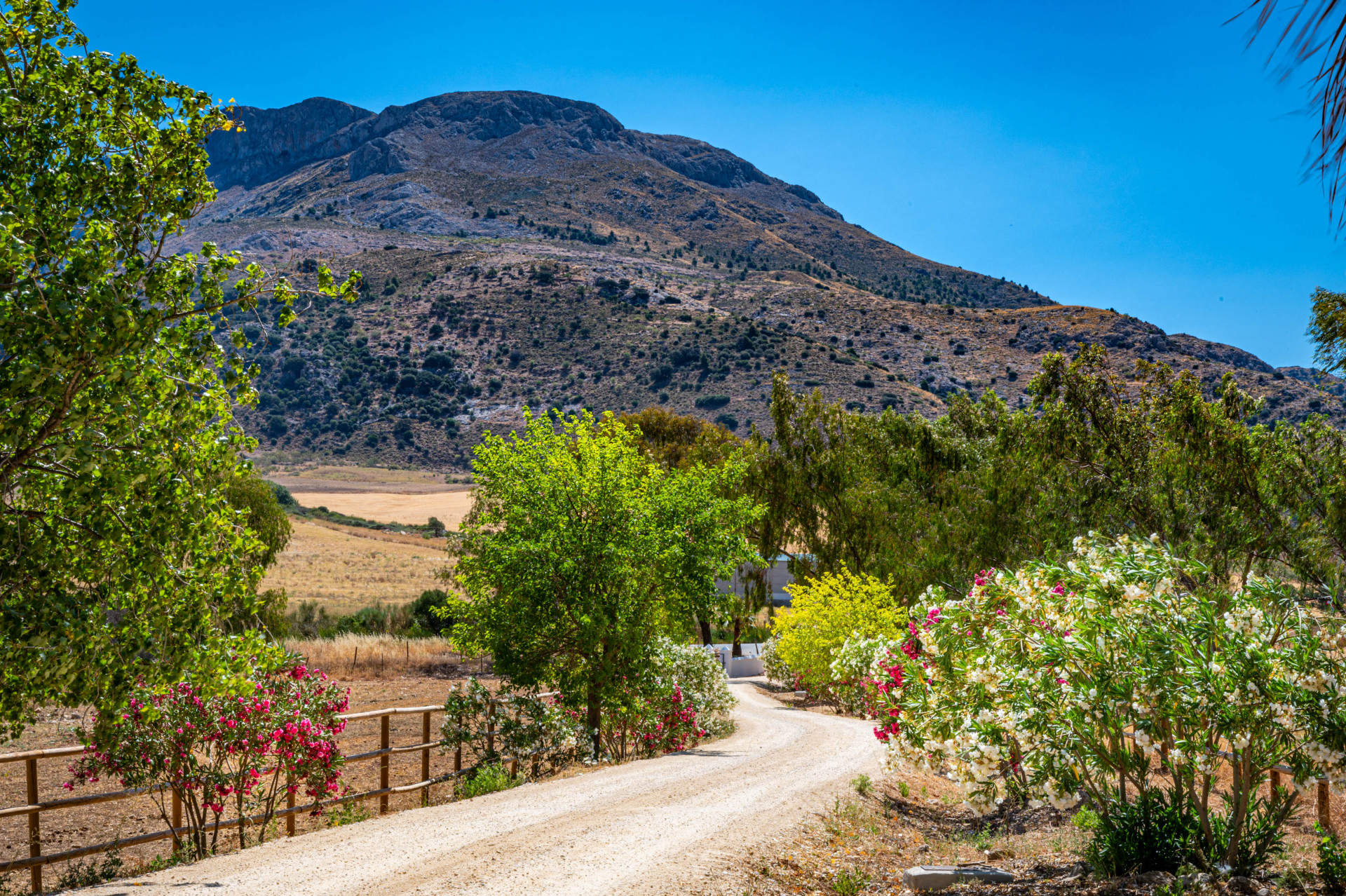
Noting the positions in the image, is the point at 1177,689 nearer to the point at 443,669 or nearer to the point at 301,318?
the point at 443,669

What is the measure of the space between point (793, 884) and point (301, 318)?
109 metres

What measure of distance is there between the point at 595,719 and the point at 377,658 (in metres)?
17.3

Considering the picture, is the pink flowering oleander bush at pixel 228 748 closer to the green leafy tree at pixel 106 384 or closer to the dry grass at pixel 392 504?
the green leafy tree at pixel 106 384

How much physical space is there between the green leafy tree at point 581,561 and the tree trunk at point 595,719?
0.02 m

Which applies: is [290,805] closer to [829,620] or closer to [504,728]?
[504,728]

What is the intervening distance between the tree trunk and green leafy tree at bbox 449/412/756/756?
1.0 inches

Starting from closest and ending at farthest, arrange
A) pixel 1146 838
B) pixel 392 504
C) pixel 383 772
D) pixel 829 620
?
pixel 1146 838 < pixel 383 772 < pixel 829 620 < pixel 392 504

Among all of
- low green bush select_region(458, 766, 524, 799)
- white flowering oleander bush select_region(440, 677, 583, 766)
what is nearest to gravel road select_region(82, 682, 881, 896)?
low green bush select_region(458, 766, 524, 799)

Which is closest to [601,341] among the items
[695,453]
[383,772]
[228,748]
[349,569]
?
[349,569]

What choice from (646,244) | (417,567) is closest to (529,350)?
(417,567)

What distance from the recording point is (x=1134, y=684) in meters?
6.34

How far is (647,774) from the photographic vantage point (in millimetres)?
13461

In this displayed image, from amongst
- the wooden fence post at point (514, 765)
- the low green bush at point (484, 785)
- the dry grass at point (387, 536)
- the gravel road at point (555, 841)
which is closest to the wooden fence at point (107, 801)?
the low green bush at point (484, 785)

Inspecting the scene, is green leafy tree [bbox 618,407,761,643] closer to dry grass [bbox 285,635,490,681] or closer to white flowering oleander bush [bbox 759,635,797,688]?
white flowering oleander bush [bbox 759,635,797,688]
